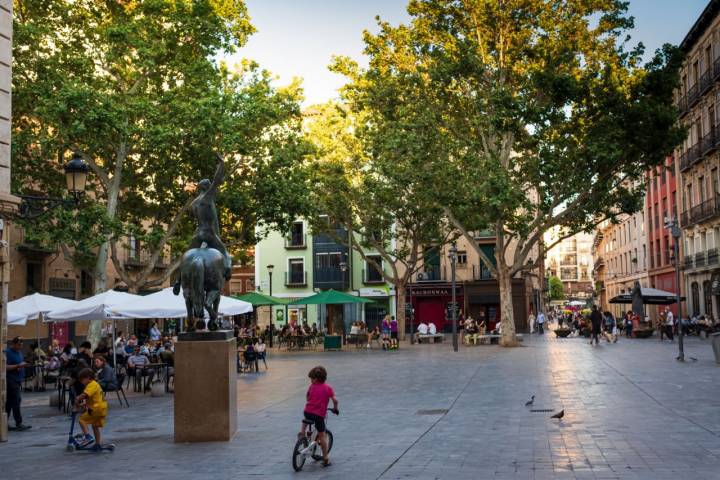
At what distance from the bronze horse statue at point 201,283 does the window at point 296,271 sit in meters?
46.3

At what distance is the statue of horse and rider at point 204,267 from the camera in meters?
11.5

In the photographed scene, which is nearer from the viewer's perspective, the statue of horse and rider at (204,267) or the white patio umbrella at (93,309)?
the statue of horse and rider at (204,267)

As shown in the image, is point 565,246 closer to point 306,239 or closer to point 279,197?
point 306,239

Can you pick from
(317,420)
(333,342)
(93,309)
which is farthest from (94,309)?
(333,342)

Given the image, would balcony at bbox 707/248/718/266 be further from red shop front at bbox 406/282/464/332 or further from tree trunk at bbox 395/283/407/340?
tree trunk at bbox 395/283/407/340

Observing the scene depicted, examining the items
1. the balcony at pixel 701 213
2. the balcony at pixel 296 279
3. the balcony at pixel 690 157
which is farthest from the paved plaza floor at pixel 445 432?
the balcony at pixel 296 279

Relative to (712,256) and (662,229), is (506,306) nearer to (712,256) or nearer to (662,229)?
(712,256)

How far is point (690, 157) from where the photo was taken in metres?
47.4

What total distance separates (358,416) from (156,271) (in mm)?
35158

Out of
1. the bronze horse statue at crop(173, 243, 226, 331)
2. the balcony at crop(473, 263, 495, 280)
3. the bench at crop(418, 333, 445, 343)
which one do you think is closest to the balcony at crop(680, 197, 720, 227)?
the balcony at crop(473, 263, 495, 280)

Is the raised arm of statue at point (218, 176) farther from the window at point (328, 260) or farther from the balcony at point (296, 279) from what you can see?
the balcony at point (296, 279)

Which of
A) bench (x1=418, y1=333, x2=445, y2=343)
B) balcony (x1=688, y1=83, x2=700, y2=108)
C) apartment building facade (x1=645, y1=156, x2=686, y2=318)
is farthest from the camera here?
apartment building facade (x1=645, y1=156, x2=686, y2=318)

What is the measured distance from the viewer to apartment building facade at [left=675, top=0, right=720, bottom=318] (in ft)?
141

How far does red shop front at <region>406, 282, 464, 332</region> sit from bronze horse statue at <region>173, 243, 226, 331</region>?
43.8 meters
